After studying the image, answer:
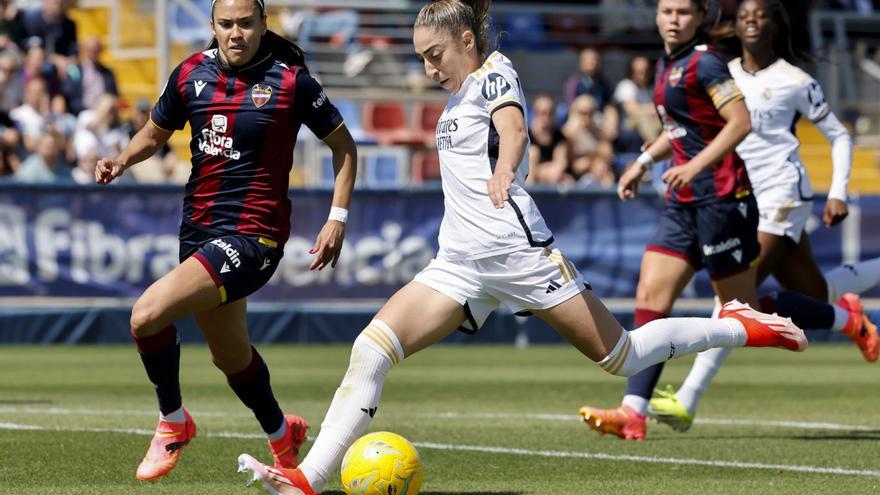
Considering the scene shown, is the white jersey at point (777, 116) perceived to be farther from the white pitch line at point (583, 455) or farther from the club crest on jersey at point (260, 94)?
the club crest on jersey at point (260, 94)

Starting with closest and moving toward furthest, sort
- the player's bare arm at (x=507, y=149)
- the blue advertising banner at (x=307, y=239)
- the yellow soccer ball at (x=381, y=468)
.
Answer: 1. the player's bare arm at (x=507, y=149)
2. the yellow soccer ball at (x=381, y=468)
3. the blue advertising banner at (x=307, y=239)

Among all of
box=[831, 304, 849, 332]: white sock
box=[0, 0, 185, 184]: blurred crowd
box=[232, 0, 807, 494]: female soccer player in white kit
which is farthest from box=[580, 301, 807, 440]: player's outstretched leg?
box=[0, 0, 185, 184]: blurred crowd

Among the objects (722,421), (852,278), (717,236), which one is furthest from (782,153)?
(722,421)

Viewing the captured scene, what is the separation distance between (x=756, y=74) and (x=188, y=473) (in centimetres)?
453

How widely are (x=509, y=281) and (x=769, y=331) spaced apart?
1.45 metres

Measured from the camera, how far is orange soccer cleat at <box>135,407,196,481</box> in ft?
22.1

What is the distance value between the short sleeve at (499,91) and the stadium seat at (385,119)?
1599cm

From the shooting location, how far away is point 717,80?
8133 millimetres

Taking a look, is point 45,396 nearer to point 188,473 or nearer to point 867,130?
point 188,473

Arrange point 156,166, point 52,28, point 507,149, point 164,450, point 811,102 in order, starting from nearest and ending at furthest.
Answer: point 507,149 → point 164,450 → point 811,102 → point 156,166 → point 52,28

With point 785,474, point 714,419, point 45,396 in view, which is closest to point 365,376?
point 785,474

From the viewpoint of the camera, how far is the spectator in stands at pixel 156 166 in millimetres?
19172

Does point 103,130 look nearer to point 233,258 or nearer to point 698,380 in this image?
point 698,380

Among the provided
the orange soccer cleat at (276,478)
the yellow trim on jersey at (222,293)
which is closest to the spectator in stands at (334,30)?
the yellow trim on jersey at (222,293)
